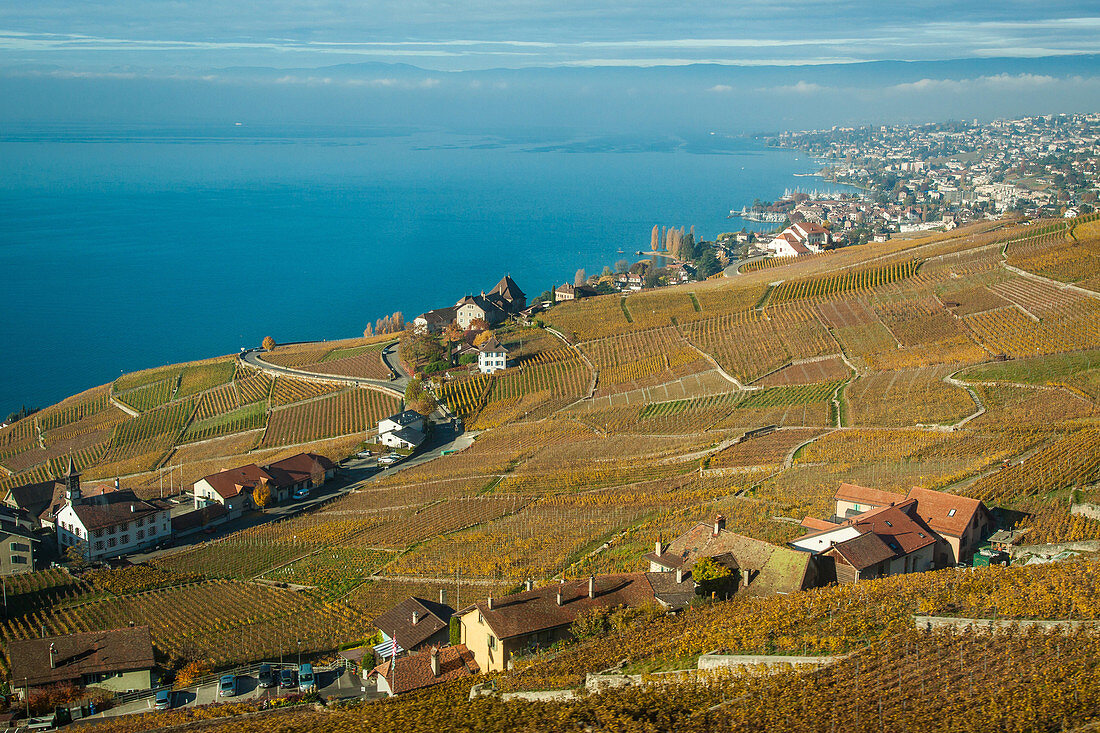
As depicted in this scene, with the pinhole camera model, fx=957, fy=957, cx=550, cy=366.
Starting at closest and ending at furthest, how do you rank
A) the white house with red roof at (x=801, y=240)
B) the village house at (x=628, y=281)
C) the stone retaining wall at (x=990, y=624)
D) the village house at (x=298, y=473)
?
1. the stone retaining wall at (x=990, y=624)
2. the village house at (x=298, y=473)
3. the white house with red roof at (x=801, y=240)
4. the village house at (x=628, y=281)

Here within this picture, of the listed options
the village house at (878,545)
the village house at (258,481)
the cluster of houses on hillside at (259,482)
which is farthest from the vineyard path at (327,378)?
the village house at (878,545)

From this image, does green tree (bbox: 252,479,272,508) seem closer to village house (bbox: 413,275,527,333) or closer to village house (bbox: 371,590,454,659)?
village house (bbox: 371,590,454,659)

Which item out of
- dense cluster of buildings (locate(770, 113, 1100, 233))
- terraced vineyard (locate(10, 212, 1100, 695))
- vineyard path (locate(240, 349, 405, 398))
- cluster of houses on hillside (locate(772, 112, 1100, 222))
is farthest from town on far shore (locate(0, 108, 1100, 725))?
cluster of houses on hillside (locate(772, 112, 1100, 222))

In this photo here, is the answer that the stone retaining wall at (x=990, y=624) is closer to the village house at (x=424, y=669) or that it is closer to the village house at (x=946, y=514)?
the village house at (x=946, y=514)

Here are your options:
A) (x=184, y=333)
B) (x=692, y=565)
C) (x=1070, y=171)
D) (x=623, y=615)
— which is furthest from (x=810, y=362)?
(x=1070, y=171)

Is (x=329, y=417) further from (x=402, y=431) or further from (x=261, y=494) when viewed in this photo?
(x=261, y=494)

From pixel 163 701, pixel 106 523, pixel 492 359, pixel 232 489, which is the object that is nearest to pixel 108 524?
pixel 106 523
